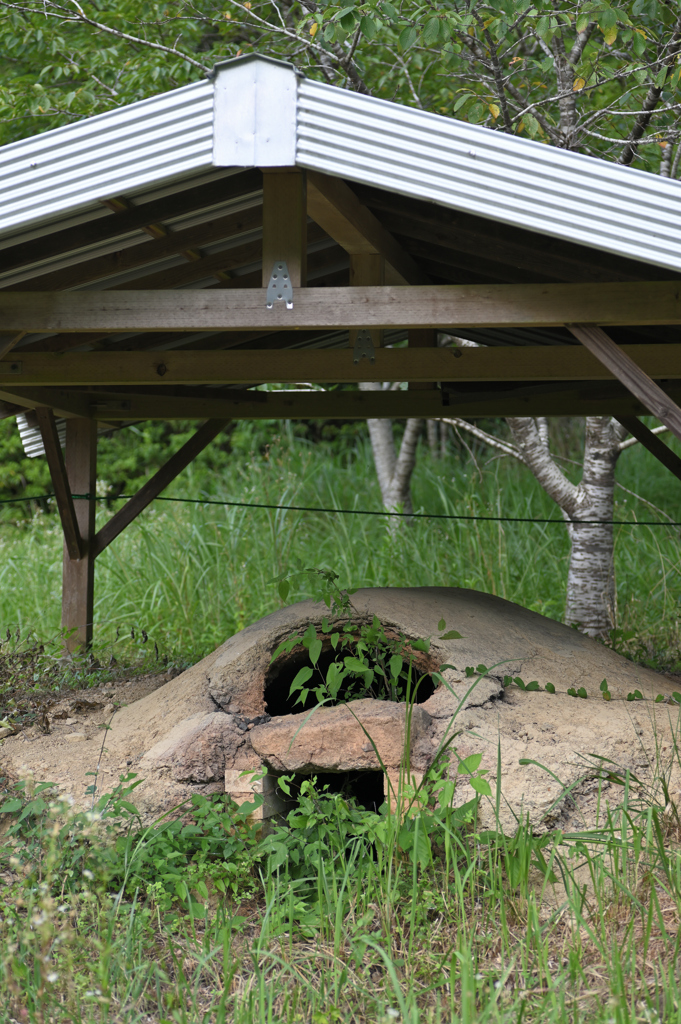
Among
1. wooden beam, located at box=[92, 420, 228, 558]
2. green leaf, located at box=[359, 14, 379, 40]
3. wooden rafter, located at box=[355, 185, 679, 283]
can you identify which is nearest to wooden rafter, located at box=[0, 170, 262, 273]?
wooden rafter, located at box=[355, 185, 679, 283]

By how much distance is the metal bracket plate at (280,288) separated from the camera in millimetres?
3178

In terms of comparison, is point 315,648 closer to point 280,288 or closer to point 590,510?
point 280,288

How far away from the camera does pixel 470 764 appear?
3283mm

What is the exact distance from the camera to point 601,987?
8.68ft

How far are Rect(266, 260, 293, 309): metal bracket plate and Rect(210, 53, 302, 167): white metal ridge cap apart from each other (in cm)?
44

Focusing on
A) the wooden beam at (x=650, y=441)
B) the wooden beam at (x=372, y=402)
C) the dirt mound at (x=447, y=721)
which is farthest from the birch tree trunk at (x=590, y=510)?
the dirt mound at (x=447, y=721)

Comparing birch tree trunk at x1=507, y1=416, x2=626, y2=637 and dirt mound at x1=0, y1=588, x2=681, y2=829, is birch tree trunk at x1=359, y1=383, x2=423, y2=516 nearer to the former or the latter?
birch tree trunk at x1=507, y1=416, x2=626, y2=637

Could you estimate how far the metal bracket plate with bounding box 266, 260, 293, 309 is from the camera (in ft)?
10.4

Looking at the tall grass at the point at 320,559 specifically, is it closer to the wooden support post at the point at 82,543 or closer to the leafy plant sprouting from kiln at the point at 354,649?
the wooden support post at the point at 82,543

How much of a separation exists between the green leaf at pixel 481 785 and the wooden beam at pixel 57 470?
346 cm

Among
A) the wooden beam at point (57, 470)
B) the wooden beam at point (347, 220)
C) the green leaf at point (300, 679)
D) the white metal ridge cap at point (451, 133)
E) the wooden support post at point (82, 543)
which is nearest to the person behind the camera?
the white metal ridge cap at point (451, 133)

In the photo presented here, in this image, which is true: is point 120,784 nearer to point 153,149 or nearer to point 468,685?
point 468,685

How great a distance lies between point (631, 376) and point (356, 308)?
1.02 metres

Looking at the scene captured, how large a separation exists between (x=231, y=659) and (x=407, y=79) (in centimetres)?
464
